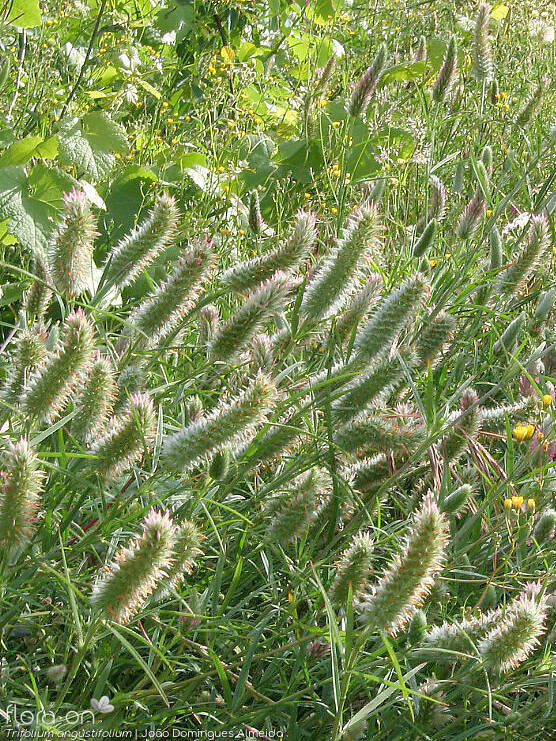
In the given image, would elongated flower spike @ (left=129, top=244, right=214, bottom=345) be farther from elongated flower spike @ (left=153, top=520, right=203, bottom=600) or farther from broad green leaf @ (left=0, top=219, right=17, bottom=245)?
broad green leaf @ (left=0, top=219, right=17, bottom=245)

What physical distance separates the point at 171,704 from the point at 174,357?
1.12 m

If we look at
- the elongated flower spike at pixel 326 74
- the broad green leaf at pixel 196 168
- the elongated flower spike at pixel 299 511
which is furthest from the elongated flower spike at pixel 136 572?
the elongated flower spike at pixel 326 74

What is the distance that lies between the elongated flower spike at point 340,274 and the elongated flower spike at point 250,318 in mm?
89

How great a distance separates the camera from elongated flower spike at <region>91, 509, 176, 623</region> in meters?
1.40

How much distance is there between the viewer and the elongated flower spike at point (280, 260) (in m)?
1.83

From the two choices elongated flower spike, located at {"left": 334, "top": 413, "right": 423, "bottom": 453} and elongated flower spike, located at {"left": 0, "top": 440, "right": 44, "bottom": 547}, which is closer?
elongated flower spike, located at {"left": 0, "top": 440, "right": 44, "bottom": 547}

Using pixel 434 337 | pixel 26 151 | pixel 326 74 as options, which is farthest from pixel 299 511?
pixel 326 74

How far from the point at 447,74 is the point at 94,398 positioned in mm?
1915

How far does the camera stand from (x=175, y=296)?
1.87 m

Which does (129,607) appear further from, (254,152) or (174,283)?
(254,152)

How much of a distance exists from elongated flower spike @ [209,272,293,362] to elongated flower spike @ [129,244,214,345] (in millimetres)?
106

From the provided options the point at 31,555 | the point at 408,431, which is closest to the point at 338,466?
the point at 408,431

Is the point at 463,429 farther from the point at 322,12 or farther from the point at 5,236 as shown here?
the point at 322,12

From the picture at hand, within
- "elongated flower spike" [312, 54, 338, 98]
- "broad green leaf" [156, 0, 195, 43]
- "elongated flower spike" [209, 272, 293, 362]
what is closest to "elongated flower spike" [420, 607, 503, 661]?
"elongated flower spike" [209, 272, 293, 362]
